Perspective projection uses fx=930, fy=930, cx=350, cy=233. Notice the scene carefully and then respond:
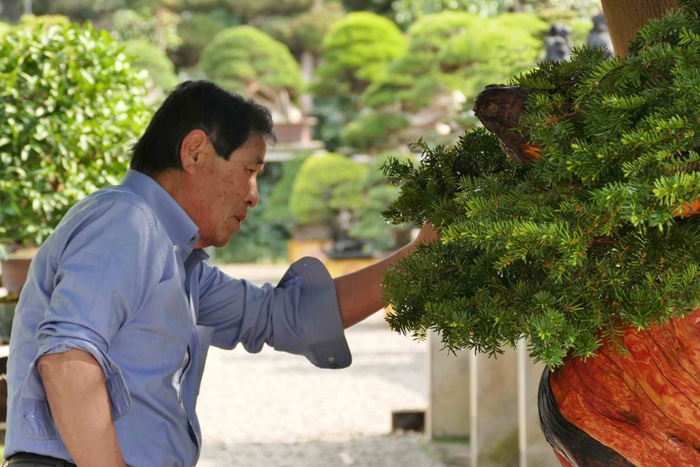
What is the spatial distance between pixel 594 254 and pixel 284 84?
11.7m

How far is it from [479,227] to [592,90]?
154 millimetres

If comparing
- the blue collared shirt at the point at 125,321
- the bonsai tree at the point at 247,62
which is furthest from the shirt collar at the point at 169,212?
the bonsai tree at the point at 247,62

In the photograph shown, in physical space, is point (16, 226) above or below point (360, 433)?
above

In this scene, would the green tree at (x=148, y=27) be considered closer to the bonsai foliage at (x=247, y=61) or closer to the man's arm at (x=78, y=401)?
the bonsai foliage at (x=247, y=61)

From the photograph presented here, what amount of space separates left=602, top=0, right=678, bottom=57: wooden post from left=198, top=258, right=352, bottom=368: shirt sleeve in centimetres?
54

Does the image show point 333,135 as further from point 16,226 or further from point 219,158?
point 219,158

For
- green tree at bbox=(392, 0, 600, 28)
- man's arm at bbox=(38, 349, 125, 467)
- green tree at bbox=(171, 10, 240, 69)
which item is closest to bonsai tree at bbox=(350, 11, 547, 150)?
green tree at bbox=(392, 0, 600, 28)

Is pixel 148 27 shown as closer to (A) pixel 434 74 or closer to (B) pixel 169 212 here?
(A) pixel 434 74

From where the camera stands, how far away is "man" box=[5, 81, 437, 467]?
1057mm

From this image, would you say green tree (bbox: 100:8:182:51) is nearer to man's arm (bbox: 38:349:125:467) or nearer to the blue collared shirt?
the blue collared shirt

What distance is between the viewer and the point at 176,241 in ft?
4.08

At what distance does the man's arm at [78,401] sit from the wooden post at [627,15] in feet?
2.32

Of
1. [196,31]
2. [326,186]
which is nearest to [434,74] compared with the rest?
[326,186]

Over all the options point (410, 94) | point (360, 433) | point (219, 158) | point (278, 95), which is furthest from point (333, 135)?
point (219, 158)
